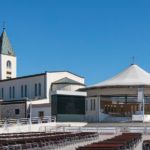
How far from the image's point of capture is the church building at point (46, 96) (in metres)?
47.3

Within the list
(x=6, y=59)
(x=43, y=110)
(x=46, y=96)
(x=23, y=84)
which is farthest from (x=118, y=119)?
(x=6, y=59)

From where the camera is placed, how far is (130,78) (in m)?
55.3

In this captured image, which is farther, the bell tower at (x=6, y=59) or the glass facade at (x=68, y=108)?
the bell tower at (x=6, y=59)

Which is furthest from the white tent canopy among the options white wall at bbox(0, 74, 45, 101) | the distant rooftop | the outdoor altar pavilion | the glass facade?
white wall at bbox(0, 74, 45, 101)

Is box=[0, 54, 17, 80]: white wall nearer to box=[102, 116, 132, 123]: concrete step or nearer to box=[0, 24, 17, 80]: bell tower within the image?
box=[0, 24, 17, 80]: bell tower

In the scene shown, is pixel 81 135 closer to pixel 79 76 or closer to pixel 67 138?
pixel 67 138

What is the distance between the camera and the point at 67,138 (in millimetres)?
25250

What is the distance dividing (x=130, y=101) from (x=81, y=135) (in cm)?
3896

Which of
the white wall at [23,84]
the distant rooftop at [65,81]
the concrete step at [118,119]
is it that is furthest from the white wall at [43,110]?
the concrete step at [118,119]

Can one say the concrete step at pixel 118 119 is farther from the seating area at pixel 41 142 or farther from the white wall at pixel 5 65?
the white wall at pixel 5 65

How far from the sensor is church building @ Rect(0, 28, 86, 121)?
47.3 m

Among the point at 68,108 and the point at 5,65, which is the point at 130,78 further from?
the point at 5,65

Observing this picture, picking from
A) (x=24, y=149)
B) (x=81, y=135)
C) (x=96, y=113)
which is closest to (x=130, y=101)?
(x=96, y=113)

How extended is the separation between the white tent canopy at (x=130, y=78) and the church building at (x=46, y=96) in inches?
207
